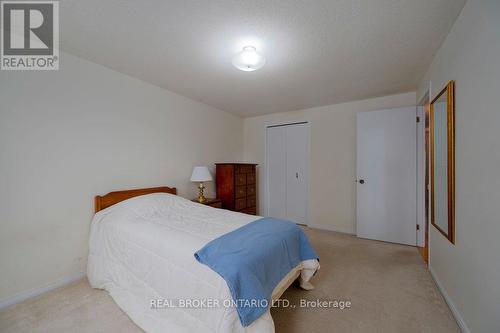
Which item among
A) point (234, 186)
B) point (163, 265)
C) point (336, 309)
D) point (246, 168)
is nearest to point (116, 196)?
point (163, 265)

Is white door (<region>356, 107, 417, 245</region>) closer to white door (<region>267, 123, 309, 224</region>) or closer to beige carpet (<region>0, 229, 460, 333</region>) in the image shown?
beige carpet (<region>0, 229, 460, 333</region>)

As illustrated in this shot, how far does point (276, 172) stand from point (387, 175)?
2.02m

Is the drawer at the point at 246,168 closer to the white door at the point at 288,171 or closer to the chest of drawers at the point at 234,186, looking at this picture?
the chest of drawers at the point at 234,186

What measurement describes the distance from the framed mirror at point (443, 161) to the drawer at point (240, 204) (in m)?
2.67

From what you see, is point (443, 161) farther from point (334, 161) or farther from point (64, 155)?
point (64, 155)

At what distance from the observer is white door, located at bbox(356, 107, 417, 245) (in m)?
2.98

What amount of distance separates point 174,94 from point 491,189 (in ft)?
11.3

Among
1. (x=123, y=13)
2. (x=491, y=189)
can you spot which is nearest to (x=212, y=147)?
(x=123, y=13)

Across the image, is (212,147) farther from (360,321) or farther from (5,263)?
(360,321)

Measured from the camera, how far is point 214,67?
2312mm

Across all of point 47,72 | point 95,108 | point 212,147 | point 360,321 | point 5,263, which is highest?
point 47,72

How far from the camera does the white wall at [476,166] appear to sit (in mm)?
1131

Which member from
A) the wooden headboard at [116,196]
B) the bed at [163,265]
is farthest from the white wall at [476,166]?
the wooden headboard at [116,196]

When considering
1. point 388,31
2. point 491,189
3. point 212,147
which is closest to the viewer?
point 491,189
